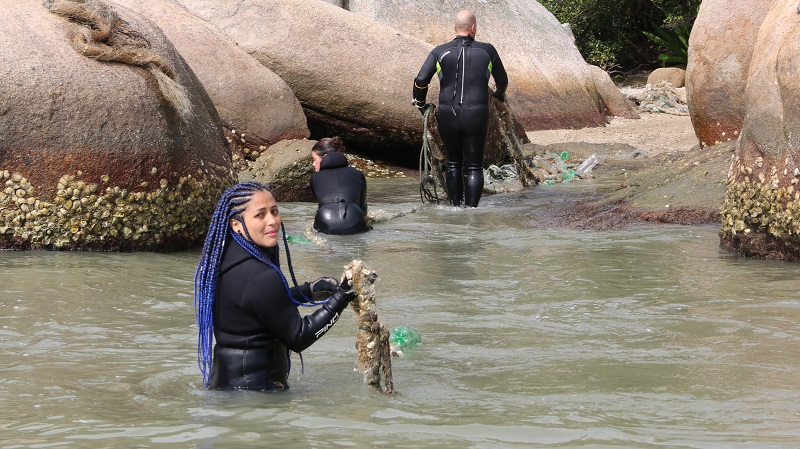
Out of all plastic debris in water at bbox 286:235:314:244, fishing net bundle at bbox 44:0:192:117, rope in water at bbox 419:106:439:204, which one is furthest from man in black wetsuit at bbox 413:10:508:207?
fishing net bundle at bbox 44:0:192:117

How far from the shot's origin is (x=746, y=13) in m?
12.1

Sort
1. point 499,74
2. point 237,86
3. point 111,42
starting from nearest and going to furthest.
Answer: point 111,42 < point 499,74 < point 237,86

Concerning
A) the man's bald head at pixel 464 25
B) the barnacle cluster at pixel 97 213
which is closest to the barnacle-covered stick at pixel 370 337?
the barnacle cluster at pixel 97 213

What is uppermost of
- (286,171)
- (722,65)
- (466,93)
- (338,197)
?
(722,65)

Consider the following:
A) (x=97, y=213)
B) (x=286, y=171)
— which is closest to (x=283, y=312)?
(x=97, y=213)

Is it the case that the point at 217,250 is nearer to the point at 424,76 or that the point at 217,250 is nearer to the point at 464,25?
the point at 424,76

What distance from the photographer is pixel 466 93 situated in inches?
444

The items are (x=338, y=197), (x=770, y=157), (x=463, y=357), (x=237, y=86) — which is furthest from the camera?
(x=237, y=86)

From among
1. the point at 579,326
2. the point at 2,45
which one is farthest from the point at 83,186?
the point at 579,326

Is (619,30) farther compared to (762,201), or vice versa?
(619,30)

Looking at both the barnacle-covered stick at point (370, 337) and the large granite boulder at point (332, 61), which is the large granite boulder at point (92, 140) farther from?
the large granite boulder at point (332, 61)

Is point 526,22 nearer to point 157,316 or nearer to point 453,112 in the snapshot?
point 453,112

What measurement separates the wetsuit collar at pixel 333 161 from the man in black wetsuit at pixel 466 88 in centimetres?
164

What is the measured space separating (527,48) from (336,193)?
33.7ft
